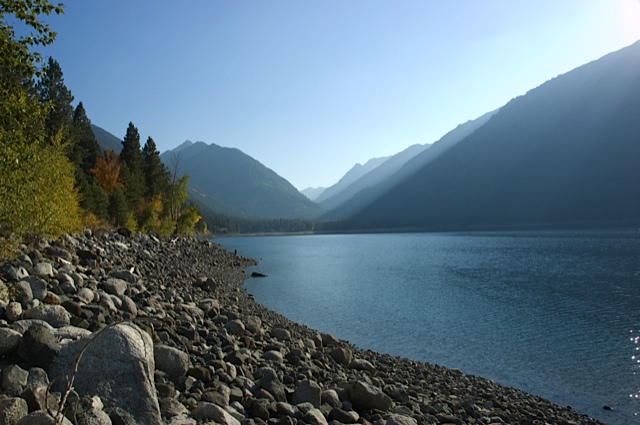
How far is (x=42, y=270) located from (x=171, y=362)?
738 cm

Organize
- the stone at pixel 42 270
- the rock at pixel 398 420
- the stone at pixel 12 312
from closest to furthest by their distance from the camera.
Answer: the stone at pixel 12 312
the rock at pixel 398 420
the stone at pixel 42 270

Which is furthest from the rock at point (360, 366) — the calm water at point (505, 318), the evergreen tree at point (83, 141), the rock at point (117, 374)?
the evergreen tree at point (83, 141)

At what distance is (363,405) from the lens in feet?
41.8

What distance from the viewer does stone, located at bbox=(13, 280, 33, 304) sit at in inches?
459

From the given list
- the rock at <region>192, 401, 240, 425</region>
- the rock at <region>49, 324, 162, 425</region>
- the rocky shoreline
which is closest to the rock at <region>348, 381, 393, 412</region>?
the rocky shoreline

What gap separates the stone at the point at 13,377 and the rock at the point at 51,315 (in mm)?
2490

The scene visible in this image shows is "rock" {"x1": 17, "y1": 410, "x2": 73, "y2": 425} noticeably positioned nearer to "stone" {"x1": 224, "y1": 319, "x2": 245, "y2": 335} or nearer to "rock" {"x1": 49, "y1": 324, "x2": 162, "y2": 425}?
"rock" {"x1": 49, "y1": 324, "x2": 162, "y2": 425}

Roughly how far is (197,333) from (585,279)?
49.9m

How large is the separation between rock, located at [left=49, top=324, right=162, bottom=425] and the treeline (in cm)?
550

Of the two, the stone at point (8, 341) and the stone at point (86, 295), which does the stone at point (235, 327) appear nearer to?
the stone at point (86, 295)

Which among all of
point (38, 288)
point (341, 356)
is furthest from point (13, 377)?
point (341, 356)

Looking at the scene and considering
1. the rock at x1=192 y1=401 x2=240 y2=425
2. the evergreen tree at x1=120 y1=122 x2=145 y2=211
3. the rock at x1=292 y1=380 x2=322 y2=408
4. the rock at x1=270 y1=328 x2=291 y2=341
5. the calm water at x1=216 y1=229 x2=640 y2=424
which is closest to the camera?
the rock at x1=192 y1=401 x2=240 y2=425

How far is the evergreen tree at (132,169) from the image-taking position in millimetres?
62594

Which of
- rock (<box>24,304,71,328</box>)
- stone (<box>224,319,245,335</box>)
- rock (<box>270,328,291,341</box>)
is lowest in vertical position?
rock (<box>270,328,291,341</box>)
